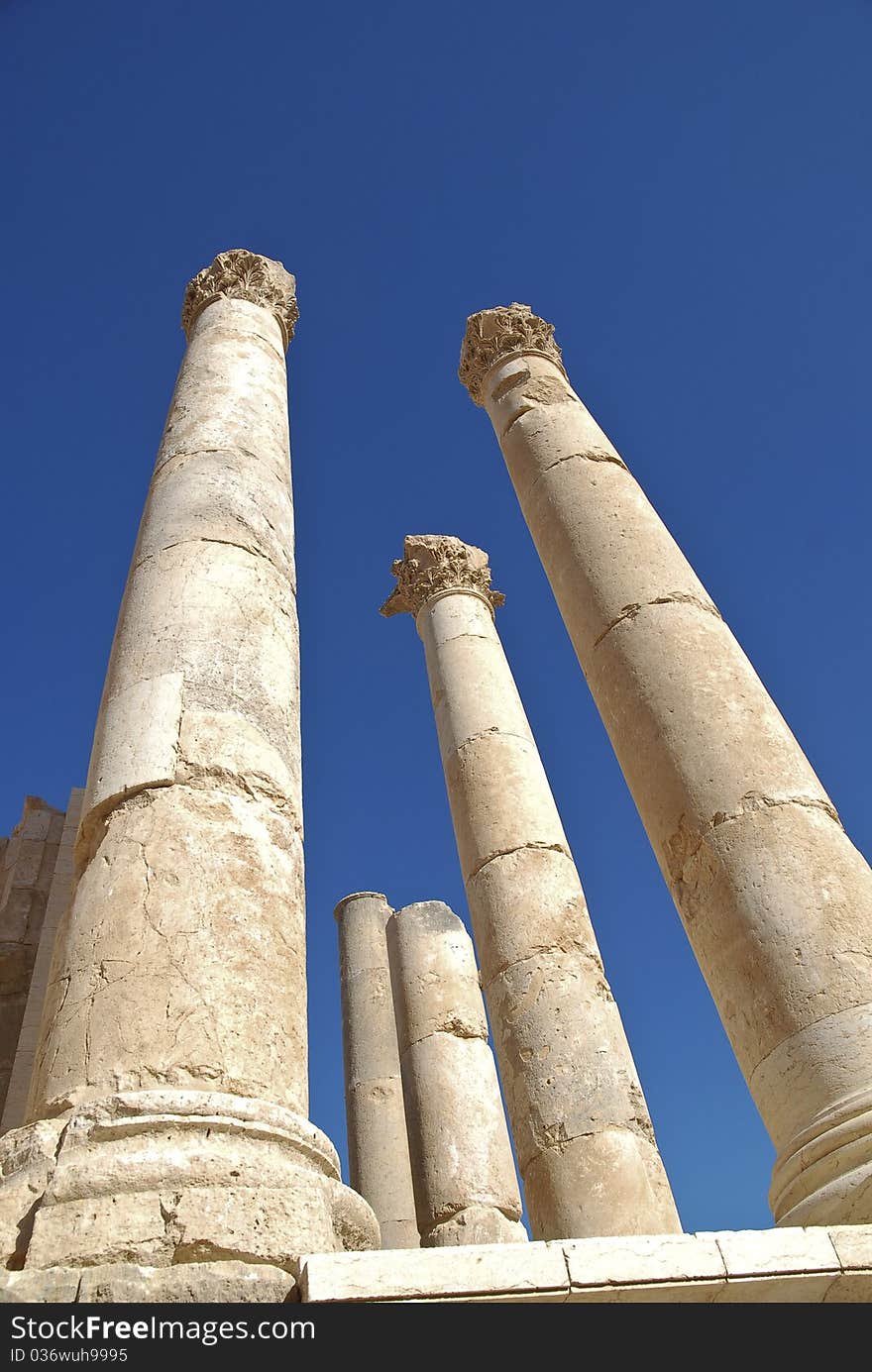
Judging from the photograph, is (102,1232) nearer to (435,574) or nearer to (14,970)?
(14,970)

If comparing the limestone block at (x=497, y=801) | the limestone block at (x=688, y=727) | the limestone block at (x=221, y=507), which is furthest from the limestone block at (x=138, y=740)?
the limestone block at (x=497, y=801)

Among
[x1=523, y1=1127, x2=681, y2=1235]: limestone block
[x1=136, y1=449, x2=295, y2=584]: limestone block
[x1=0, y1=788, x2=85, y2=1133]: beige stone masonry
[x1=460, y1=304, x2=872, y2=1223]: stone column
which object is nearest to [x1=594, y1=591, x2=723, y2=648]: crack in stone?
[x1=460, y1=304, x2=872, y2=1223]: stone column

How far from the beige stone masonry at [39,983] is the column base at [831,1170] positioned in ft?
27.9

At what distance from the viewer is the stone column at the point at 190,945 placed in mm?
5348

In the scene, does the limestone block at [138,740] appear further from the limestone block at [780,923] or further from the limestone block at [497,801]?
the limestone block at [497,801]

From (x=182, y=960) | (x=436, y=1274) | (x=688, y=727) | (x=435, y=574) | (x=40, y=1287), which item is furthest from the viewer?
(x=435, y=574)

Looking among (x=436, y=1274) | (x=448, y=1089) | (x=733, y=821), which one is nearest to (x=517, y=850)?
(x=448, y=1089)

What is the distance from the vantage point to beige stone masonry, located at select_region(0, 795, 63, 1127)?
1522cm

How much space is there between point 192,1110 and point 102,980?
1199 millimetres

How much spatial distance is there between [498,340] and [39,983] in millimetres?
12818

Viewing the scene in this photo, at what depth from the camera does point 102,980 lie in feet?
21.3

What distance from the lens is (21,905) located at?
16891 millimetres
